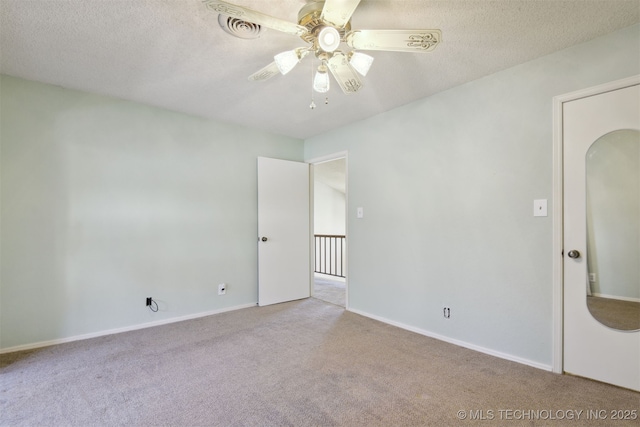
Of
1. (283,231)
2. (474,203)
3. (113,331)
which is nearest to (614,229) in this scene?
(474,203)

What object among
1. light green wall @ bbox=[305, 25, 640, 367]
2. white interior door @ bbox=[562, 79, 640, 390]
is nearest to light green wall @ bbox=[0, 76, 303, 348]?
light green wall @ bbox=[305, 25, 640, 367]

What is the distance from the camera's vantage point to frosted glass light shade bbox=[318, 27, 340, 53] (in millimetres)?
1537

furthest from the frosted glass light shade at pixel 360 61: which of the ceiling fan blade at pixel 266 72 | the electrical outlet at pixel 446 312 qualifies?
the electrical outlet at pixel 446 312

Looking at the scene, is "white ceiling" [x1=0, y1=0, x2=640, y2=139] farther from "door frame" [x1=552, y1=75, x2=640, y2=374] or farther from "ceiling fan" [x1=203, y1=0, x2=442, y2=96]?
"door frame" [x1=552, y1=75, x2=640, y2=374]

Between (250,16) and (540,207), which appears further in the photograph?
(540,207)

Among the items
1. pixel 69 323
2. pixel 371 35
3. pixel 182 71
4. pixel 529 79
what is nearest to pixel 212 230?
pixel 69 323

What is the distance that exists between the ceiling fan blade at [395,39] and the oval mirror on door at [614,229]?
58.6 inches

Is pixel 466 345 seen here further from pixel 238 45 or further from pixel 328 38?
pixel 238 45

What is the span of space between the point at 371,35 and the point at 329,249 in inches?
208

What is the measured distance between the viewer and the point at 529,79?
7.62 ft

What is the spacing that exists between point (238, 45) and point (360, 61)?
885mm

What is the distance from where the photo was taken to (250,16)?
1449mm

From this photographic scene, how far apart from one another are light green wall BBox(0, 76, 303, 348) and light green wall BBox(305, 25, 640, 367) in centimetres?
175

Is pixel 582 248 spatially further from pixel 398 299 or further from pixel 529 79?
pixel 398 299
